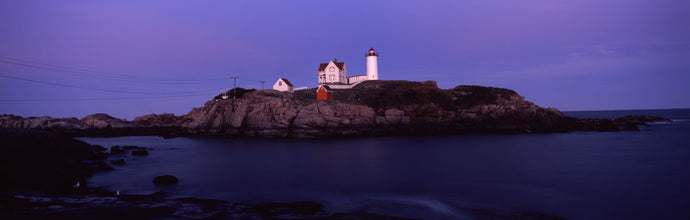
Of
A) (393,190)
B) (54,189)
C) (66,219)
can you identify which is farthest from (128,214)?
(393,190)

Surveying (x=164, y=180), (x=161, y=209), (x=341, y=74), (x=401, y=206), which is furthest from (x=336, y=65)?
(x=161, y=209)

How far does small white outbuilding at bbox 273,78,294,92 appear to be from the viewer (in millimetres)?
63969

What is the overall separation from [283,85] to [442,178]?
4808 centimetres

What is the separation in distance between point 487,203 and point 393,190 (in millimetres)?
4159

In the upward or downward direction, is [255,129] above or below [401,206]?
above

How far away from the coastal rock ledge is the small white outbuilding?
19.1 ft

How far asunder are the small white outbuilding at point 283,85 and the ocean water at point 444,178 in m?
31.0

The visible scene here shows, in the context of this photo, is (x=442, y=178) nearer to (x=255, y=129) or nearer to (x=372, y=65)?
(x=255, y=129)

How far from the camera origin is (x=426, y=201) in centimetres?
1425

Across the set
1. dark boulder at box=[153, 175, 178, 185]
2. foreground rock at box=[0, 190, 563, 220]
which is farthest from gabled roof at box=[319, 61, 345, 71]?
foreground rock at box=[0, 190, 563, 220]

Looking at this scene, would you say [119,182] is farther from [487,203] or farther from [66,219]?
[487,203]

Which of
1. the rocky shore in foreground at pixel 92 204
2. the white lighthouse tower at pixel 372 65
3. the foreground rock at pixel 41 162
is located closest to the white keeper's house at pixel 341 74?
the white lighthouse tower at pixel 372 65

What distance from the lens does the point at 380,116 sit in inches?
1991

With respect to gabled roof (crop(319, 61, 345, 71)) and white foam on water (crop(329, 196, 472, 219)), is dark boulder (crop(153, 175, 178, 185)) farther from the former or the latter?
gabled roof (crop(319, 61, 345, 71))
